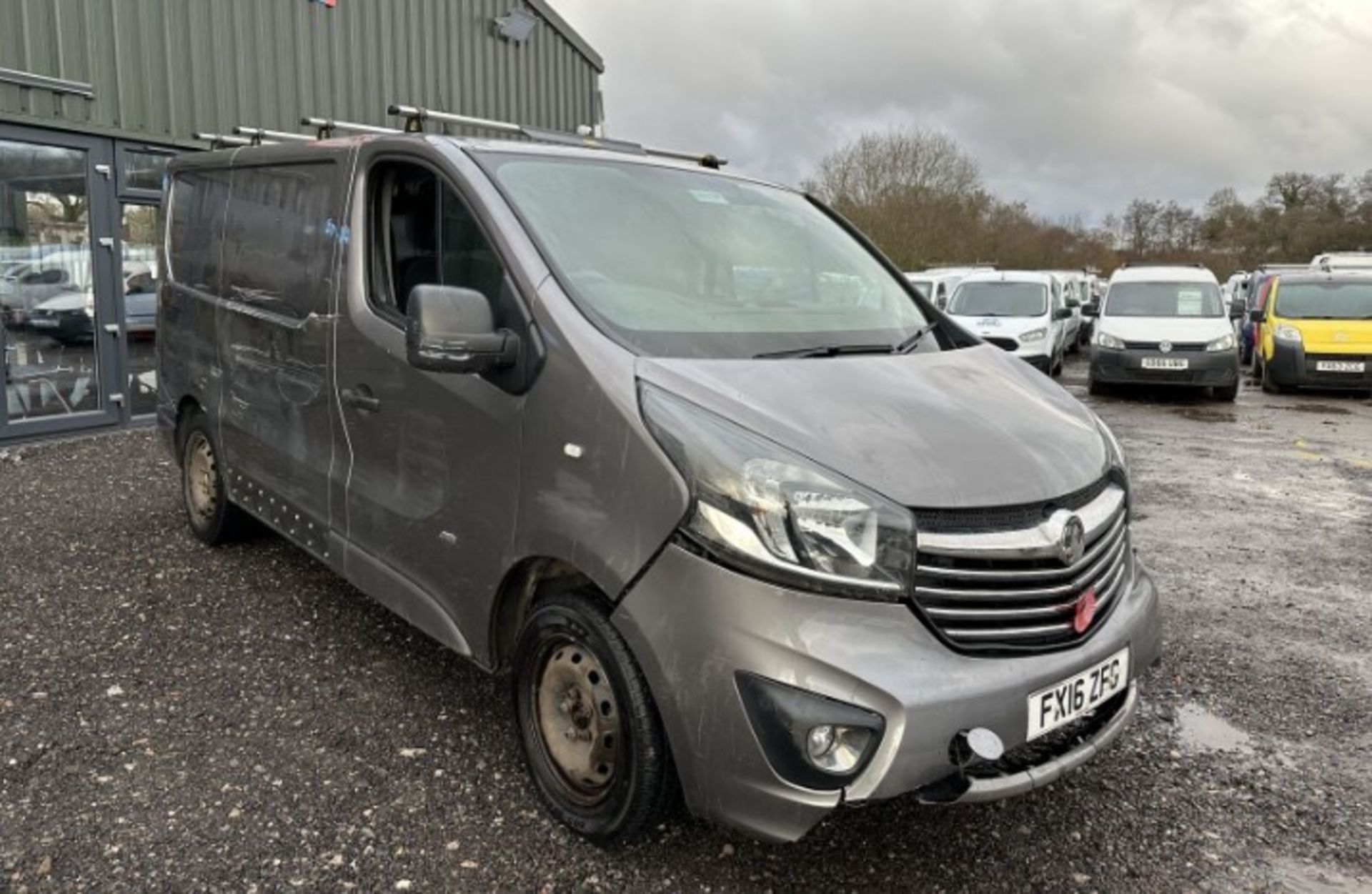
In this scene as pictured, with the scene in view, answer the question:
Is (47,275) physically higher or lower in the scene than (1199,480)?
higher

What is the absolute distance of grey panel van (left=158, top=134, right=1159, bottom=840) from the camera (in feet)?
7.28

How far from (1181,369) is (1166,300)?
1544 mm

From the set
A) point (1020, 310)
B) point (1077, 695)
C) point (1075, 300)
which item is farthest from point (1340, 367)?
point (1077, 695)

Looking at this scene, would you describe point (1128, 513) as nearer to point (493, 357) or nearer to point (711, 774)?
point (711, 774)

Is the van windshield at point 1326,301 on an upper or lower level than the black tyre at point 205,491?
upper

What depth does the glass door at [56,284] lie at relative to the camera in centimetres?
805

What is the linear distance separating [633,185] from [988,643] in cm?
194

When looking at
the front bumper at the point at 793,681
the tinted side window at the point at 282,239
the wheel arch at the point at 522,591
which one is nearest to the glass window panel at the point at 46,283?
the tinted side window at the point at 282,239

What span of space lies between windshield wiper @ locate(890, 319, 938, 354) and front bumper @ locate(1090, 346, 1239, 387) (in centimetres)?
1096

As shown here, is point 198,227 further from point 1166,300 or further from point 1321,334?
point 1321,334

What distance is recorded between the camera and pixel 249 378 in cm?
432

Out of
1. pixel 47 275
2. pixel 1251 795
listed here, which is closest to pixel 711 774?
pixel 1251 795

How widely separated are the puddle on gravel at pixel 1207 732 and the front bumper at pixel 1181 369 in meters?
10.6

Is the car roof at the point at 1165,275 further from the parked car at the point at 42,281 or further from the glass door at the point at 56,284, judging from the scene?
the parked car at the point at 42,281
